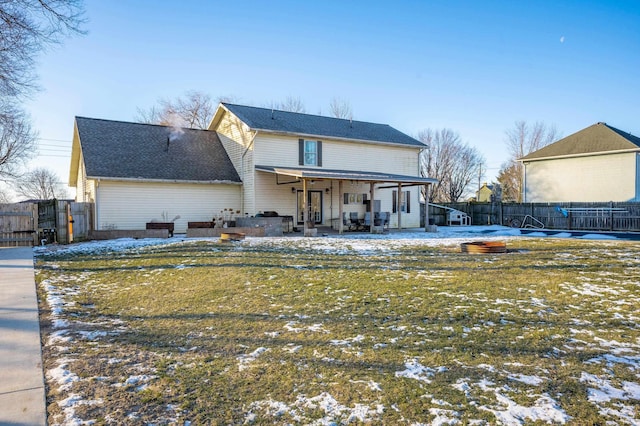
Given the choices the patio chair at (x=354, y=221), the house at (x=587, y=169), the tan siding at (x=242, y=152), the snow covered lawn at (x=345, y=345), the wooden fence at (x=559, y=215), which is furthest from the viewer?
the house at (x=587, y=169)

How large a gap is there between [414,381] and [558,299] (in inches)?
150

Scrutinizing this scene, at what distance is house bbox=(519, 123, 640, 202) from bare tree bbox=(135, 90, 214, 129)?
95.0ft

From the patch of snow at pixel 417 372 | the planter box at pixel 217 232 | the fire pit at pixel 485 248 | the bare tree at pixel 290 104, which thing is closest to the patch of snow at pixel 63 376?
the patch of snow at pixel 417 372

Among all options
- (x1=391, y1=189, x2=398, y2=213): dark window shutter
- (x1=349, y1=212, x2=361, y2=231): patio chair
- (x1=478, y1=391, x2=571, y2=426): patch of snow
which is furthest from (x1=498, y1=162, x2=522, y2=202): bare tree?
(x1=478, y1=391, x2=571, y2=426): patch of snow

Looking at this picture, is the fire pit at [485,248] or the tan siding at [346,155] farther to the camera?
the tan siding at [346,155]

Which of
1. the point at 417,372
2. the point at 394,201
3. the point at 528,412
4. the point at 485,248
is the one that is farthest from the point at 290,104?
the point at 528,412

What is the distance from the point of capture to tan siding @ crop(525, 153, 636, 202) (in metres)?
23.5

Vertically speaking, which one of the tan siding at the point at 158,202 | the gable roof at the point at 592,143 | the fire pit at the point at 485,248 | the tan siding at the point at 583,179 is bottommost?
the fire pit at the point at 485,248

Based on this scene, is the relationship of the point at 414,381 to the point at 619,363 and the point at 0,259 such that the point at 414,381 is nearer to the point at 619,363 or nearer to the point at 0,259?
the point at 619,363

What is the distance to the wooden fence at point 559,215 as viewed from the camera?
68.3ft

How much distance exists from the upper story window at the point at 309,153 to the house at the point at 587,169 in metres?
15.7

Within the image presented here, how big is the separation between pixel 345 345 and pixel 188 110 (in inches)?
1557

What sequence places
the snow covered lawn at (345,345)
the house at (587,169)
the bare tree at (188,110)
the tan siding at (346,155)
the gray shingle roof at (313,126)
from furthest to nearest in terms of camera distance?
the bare tree at (188,110)
the house at (587,169)
the gray shingle roof at (313,126)
the tan siding at (346,155)
the snow covered lawn at (345,345)

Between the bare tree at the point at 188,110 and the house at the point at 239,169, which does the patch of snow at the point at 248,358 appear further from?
the bare tree at the point at 188,110
